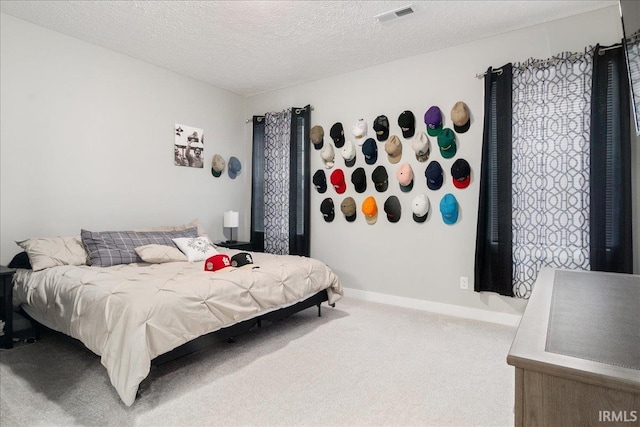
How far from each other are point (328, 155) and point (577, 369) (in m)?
3.74

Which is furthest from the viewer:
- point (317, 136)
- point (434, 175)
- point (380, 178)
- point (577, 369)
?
point (317, 136)

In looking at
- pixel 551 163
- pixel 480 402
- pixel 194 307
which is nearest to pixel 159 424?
pixel 194 307

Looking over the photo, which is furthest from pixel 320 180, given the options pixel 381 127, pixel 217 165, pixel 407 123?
pixel 217 165

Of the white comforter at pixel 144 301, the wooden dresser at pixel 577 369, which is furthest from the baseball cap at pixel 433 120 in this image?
the wooden dresser at pixel 577 369

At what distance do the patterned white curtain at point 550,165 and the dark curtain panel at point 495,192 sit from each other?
0.23 ft

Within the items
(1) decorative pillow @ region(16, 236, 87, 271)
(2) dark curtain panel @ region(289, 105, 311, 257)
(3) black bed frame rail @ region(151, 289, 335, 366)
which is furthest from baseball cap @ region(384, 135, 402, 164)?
(1) decorative pillow @ region(16, 236, 87, 271)

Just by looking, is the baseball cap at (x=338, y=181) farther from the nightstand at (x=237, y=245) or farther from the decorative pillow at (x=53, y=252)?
the decorative pillow at (x=53, y=252)

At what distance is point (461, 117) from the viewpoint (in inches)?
133

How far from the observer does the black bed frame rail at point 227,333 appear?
2104 mm

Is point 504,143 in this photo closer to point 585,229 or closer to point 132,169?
point 585,229

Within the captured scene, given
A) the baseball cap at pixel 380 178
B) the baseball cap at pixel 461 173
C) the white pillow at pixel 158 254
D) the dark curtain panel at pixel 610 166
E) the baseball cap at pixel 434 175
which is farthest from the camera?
the baseball cap at pixel 380 178

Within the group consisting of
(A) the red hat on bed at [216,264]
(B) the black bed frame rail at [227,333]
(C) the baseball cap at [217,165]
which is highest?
(C) the baseball cap at [217,165]

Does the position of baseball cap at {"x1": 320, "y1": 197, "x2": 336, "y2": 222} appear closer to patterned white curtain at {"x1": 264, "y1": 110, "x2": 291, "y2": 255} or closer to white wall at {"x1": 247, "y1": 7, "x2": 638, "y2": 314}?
white wall at {"x1": 247, "y1": 7, "x2": 638, "y2": 314}

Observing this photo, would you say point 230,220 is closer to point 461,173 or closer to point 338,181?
point 338,181
